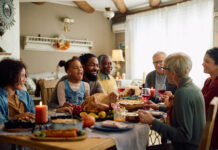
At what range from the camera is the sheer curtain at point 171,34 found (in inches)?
204

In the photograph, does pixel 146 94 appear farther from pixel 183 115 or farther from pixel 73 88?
pixel 183 115

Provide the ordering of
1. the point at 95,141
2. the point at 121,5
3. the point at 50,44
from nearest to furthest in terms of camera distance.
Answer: the point at 95,141, the point at 50,44, the point at 121,5

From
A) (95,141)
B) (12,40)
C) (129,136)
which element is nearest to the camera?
(95,141)

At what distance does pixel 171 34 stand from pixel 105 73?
10.7ft

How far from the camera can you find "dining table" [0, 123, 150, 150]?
1068 millimetres

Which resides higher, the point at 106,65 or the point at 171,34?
the point at 171,34

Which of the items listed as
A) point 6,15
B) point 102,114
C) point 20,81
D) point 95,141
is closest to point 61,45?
point 6,15

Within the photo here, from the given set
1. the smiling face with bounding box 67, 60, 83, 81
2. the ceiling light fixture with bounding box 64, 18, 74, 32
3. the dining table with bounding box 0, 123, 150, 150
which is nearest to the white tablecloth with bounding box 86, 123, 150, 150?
the dining table with bounding box 0, 123, 150, 150

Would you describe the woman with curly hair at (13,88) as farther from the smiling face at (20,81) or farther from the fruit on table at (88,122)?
the fruit on table at (88,122)

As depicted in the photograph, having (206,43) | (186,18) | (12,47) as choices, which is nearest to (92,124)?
(12,47)

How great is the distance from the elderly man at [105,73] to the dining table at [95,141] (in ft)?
5.85

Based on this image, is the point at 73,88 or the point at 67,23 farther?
the point at 67,23

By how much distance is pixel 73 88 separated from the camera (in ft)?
7.25

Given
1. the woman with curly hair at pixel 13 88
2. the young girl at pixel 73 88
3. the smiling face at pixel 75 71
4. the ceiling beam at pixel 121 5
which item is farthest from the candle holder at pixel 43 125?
the ceiling beam at pixel 121 5
